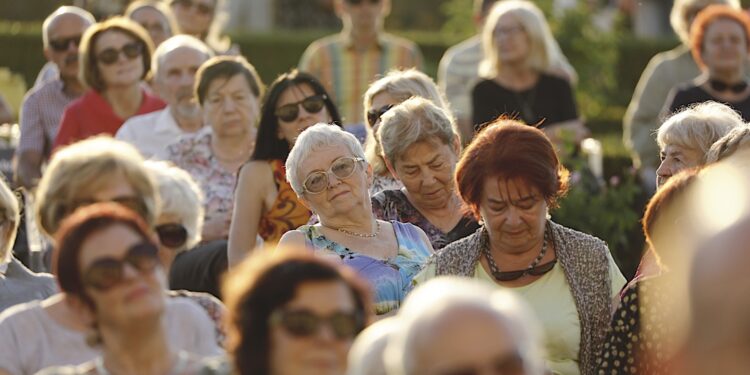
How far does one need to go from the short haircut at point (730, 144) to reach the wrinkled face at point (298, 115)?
2.10m

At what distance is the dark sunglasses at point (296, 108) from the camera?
7531 mm

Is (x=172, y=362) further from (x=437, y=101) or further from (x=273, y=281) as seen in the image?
(x=437, y=101)

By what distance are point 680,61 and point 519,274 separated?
560 cm

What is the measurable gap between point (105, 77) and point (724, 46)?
368 centimetres

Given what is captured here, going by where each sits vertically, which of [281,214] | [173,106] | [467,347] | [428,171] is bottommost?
[281,214]

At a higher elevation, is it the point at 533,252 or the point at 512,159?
the point at 512,159

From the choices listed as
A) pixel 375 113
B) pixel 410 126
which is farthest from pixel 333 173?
pixel 375 113

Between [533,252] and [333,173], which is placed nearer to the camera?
[533,252]

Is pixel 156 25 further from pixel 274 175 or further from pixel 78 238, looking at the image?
pixel 78 238

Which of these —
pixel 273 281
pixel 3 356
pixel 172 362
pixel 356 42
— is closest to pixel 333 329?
pixel 273 281

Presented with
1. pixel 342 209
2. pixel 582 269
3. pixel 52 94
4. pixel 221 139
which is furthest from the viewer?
pixel 52 94

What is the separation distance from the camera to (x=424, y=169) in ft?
21.8

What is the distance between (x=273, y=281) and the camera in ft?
11.9

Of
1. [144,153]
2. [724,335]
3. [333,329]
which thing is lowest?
[144,153]
